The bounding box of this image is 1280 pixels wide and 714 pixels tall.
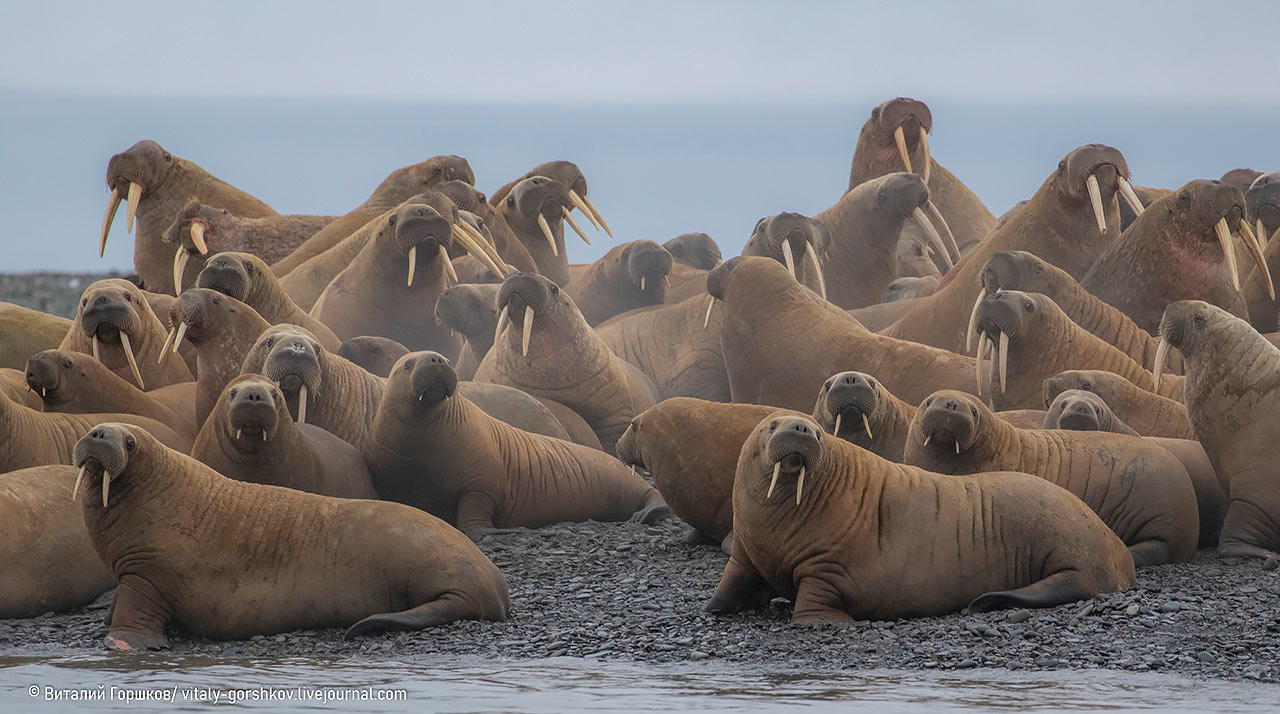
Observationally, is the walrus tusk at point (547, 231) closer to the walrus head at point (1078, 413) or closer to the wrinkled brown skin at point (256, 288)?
the wrinkled brown skin at point (256, 288)

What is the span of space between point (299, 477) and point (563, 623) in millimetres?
1779

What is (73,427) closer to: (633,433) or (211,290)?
(211,290)

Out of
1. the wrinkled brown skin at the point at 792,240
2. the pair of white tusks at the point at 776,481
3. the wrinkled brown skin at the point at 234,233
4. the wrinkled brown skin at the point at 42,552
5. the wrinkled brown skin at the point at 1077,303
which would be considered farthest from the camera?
the wrinkled brown skin at the point at 234,233

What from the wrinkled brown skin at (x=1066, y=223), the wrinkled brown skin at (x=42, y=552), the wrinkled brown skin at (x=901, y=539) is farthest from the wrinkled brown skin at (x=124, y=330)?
the wrinkled brown skin at (x=901, y=539)

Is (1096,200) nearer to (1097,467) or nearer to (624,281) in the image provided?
(1097,467)

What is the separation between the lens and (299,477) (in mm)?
8531


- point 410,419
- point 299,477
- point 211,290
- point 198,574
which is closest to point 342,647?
point 198,574

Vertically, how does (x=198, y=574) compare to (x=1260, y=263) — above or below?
below

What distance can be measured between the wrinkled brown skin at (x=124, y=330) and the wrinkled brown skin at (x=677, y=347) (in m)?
3.11

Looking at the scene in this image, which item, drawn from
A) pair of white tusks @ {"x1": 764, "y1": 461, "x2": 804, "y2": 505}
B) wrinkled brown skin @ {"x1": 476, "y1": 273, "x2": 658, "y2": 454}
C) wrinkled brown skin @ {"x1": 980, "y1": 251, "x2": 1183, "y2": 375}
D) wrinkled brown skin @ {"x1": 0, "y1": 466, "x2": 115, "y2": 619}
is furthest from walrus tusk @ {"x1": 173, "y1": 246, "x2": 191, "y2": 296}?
pair of white tusks @ {"x1": 764, "y1": 461, "x2": 804, "y2": 505}

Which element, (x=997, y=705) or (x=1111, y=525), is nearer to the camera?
(x=997, y=705)

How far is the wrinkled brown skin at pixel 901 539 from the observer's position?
714cm

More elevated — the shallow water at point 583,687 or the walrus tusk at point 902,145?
the walrus tusk at point 902,145

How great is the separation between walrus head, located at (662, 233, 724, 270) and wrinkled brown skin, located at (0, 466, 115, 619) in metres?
9.66
